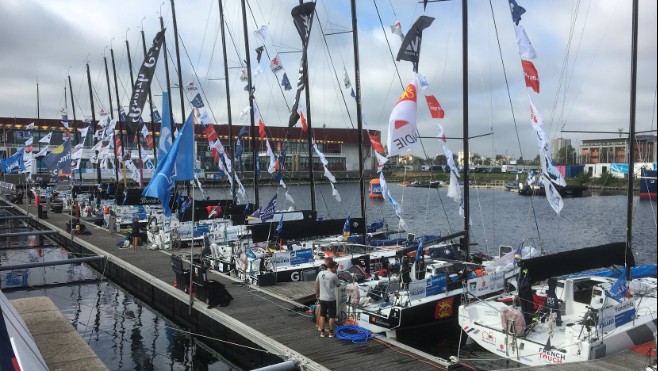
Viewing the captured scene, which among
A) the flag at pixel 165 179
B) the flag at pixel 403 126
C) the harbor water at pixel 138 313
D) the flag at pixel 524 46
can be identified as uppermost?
the flag at pixel 524 46

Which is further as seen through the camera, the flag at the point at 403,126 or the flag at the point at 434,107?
the flag at the point at 434,107

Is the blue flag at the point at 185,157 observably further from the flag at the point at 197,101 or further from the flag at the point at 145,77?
the flag at the point at 197,101

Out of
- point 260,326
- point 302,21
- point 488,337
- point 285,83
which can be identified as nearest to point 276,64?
point 285,83

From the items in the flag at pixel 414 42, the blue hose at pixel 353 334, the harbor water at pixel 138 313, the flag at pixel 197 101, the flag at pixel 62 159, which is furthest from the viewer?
the flag at pixel 62 159

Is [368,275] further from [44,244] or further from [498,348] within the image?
[44,244]

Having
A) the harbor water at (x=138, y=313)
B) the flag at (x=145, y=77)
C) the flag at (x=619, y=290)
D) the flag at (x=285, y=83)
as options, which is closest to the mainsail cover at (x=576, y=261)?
the flag at (x=619, y=290)

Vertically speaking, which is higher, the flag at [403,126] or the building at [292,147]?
the building at [292,147]

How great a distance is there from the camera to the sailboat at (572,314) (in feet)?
40.4

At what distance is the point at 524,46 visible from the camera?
1684cm

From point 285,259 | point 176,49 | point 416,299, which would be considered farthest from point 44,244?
point 416,299

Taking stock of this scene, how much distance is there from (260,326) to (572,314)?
851 cm

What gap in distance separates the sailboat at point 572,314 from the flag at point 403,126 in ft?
15.1

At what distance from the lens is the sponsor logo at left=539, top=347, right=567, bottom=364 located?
12.2 m

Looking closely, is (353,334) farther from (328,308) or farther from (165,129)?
(165,129)
